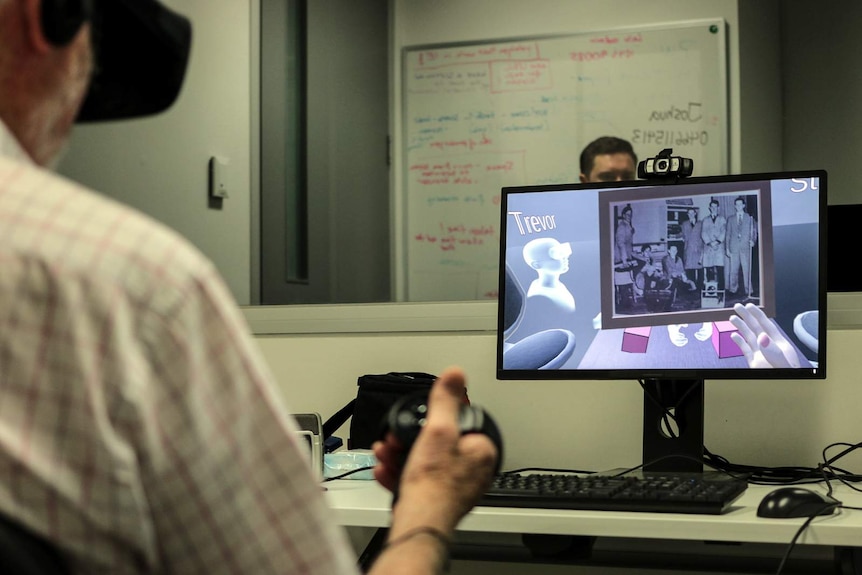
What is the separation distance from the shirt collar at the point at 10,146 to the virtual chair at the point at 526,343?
1.14 meters

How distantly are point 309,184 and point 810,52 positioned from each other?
2029 mm

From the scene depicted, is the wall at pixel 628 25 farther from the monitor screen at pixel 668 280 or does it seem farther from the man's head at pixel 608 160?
the monitor screen at pixel 668 280

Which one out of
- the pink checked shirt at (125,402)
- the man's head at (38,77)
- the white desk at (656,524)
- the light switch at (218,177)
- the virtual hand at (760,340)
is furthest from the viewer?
the light switch at (218,177)

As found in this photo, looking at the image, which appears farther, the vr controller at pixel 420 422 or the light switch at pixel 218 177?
the light switch at pixel 218 177

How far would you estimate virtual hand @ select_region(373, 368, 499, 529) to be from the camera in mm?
730

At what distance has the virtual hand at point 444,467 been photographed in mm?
730

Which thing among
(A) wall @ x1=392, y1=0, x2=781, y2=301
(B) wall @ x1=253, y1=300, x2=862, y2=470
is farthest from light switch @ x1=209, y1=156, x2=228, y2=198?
(A) wall @ x1=392, y1=0, x2=781, y2=301

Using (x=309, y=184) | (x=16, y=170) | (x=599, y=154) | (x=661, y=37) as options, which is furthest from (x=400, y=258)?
(x=16, y=170)

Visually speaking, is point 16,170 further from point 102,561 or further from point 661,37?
point 661,37

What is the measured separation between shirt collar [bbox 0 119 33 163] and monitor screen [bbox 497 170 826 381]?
1.13m

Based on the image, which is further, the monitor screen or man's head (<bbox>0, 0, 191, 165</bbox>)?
the monitor screen

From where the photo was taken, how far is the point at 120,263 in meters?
0.50

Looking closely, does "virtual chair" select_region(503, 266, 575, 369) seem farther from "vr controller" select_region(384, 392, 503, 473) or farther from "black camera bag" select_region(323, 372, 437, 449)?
"vr controller" select_region(384, 392, 503, 473)

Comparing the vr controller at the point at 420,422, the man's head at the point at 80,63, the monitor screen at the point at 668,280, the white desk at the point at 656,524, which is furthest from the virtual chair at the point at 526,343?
the man's head at the point at 80,63
